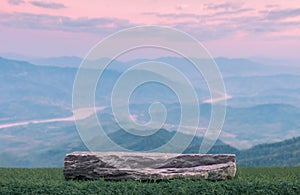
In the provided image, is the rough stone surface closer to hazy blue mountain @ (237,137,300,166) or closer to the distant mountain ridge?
the distant mountain ridge

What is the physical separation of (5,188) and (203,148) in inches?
246

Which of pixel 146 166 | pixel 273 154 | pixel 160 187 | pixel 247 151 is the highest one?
pixel 247 151

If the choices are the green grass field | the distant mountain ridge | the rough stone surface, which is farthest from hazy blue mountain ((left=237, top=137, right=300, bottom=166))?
the green grass field

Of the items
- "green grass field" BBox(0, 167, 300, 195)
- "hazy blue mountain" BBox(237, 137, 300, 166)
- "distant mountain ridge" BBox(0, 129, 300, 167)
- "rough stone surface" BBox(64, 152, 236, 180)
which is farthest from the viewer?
"distant mountain ridge" BBox(0, 129, 300, 167)

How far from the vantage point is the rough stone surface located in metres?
15.1

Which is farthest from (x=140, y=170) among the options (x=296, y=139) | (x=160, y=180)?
(x=296, y=139)

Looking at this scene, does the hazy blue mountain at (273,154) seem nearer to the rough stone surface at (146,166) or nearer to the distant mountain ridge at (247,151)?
the distant mountain ridge at (247,151)

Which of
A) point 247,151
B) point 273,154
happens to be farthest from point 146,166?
point 247,151

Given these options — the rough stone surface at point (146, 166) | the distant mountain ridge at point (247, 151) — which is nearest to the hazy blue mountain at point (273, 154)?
the distant mountain ridge at point (247, 151)

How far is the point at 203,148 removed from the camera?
1585 cm

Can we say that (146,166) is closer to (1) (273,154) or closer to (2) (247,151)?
(1) (273,154)

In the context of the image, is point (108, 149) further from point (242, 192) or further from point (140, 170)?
point (242, 192)

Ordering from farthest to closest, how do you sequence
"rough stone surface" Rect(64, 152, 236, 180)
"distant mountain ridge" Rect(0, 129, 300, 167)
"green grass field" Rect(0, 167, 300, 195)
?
"distant mountain ridge" Rect(0, 129, 300, 167) < "rough stone surface" Rect(64, 152, 236, 180) < "green grass field" Rect(0, 167, 300, 195)

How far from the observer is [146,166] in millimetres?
16125
